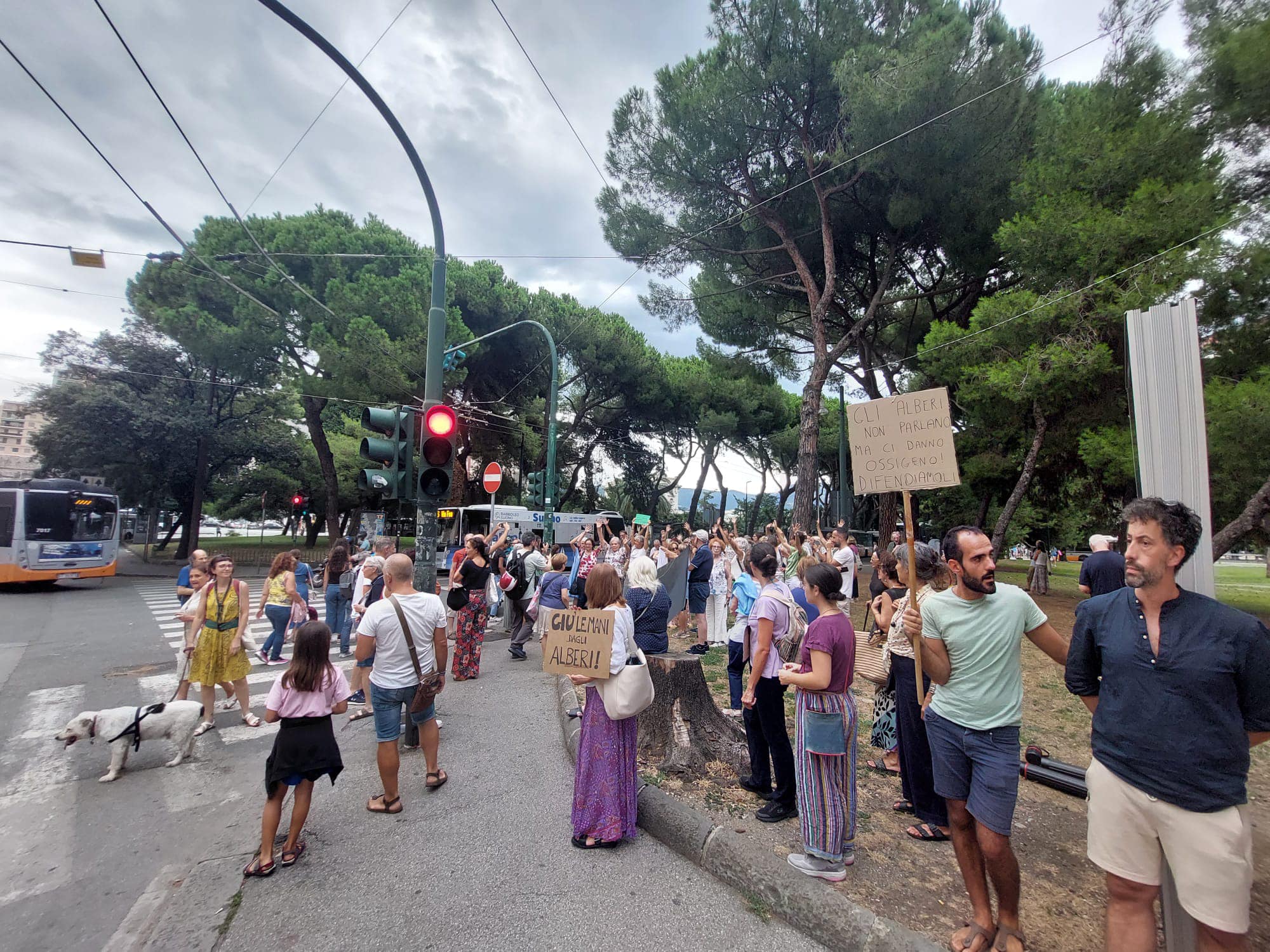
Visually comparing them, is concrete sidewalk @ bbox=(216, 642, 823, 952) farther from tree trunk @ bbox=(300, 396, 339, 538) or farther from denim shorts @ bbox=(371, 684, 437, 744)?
tree trunk @ bbox=(300, 396, 339, 538)

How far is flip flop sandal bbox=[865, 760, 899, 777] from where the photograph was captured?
14.6ft

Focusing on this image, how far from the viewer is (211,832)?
383cm

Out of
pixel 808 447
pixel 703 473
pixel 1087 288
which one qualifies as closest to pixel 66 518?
pixel 808 447

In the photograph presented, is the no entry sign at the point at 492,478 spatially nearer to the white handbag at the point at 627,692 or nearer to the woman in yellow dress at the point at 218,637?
the woman in yellow dress at the point at 218,637

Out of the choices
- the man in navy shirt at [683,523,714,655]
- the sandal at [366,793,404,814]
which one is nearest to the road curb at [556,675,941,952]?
the sandal at [366,793,404,814]

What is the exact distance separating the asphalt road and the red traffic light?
264cm

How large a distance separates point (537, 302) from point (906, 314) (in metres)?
14.9

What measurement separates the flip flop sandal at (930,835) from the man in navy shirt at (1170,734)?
1400mm

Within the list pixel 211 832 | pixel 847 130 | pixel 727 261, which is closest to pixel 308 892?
pixel 211 832

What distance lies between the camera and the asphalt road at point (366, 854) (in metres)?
2.79

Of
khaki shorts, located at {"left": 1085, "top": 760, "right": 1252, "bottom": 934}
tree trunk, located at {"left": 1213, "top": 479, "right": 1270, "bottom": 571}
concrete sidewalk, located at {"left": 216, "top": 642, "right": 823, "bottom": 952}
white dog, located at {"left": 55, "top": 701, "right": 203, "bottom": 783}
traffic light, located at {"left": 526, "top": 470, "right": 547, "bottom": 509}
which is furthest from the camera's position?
traffic light, located at {"left": 526, "top": 470, "right": 547, "bottom": 509}

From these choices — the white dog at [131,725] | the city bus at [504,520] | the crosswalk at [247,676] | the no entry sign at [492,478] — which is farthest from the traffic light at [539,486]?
the city bus at [504,520]

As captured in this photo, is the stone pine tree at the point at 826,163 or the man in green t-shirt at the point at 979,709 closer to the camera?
the man in green t-shirt at the point at 979,709

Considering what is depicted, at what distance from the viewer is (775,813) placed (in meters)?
3.63
